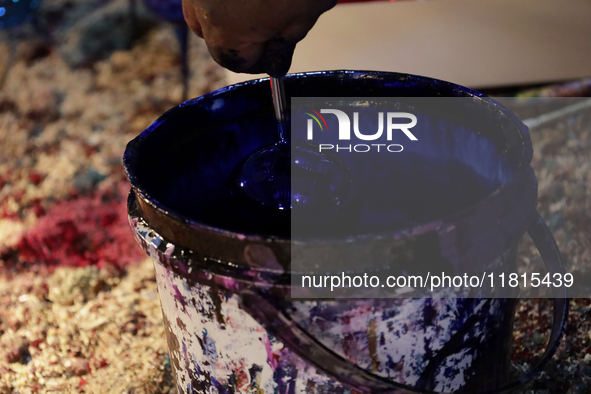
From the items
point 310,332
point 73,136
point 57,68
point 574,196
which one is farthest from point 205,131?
point 57,68

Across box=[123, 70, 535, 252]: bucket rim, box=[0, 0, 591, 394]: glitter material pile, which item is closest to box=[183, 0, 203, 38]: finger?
box=[123, 70, 535, 252]: bucket rim

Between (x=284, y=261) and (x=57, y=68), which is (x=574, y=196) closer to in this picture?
(x=284, y=261)

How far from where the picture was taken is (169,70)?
3.93 m

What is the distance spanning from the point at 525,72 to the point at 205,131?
7.48ft

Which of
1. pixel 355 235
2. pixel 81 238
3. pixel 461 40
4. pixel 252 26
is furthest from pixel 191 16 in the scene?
pixel 461 40

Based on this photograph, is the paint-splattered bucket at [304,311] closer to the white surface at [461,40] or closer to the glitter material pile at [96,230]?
the glitter material pile at [96,230]

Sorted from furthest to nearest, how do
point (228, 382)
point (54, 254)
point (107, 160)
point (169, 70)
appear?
point (169, 70) → point (107, 160) → point (54, 254) → point (228, 382)

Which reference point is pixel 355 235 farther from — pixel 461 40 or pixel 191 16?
pixel 461 40

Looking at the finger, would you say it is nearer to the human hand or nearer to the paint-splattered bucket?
the human hand

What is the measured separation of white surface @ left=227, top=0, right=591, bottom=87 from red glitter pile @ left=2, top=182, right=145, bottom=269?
95 centimetres

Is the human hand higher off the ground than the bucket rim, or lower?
higher

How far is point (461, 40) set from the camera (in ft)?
10.3

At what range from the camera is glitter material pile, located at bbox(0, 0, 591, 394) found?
1.81 metres

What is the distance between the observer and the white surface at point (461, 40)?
306 centimetres
